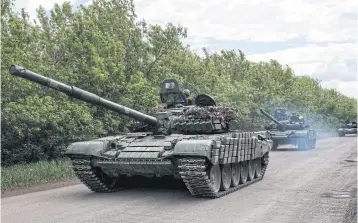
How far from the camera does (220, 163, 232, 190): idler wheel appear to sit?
36.2 ft

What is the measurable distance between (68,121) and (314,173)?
783 cm

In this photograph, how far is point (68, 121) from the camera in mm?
16266

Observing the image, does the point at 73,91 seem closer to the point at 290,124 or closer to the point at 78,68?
the point at 78,68

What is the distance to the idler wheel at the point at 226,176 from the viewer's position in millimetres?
11023

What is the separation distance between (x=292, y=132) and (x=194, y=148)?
16256 millimetres

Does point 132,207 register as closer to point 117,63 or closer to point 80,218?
point 80,218

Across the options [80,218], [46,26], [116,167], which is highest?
[46,26]

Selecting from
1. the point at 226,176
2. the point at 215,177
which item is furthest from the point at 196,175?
the point at 226,176

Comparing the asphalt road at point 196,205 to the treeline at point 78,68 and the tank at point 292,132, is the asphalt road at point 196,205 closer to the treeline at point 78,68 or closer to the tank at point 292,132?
the treeline at point 78,68

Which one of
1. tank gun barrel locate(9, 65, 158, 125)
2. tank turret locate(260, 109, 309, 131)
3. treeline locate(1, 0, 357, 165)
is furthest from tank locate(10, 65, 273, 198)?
tank turret locate(260, 109, 309, 131)

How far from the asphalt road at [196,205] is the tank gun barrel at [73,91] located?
1.72 metres

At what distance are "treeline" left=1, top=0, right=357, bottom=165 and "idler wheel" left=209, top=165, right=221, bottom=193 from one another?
18.8 ft

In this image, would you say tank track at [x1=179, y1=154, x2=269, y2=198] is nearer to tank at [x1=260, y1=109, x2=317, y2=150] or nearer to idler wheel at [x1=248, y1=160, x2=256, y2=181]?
idler wheel at [x1=248, y1=160, x2=256, y2=181]

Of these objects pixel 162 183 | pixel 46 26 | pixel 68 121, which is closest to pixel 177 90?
pixel 162 183
